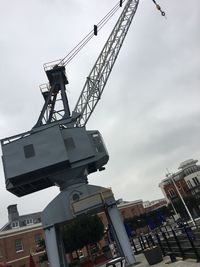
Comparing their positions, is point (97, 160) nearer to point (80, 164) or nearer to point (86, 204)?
point (80, 164)

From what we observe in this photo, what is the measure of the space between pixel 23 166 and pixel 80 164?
4024mm

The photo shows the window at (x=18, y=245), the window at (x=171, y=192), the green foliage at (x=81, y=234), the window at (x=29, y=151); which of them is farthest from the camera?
the window at (x=171, y=192)

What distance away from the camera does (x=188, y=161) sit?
84.8 meters

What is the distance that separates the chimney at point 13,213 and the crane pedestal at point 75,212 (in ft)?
129

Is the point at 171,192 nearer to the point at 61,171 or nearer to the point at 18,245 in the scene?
the point at 18,245

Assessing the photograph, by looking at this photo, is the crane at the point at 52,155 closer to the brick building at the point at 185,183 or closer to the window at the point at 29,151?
the window at the point at 29,151

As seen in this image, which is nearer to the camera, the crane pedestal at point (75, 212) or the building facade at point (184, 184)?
the crane pedestal at point (75, 212)

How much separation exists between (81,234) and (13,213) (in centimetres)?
2794

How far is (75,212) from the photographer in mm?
18266

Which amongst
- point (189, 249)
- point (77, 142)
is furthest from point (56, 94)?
→ point (189, 249)

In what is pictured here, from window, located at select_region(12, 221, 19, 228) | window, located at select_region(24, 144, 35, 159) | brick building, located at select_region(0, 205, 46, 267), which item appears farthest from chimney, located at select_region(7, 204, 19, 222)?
window, located at select_region(24, 144, 35, 159)

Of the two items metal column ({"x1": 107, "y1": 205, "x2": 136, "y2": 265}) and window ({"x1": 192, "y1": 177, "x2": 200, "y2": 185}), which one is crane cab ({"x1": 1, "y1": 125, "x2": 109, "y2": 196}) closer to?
metal column ({"x1": 107, "y1": 205, "x2": 136, "y2": 265})

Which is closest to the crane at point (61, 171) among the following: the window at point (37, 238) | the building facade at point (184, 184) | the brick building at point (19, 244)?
the brick building at point (19, 244)

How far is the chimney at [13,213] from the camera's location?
54.7m
